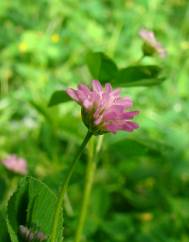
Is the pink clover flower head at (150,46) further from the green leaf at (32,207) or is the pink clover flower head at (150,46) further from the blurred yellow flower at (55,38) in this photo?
the blurred yellow flower at (55,38)

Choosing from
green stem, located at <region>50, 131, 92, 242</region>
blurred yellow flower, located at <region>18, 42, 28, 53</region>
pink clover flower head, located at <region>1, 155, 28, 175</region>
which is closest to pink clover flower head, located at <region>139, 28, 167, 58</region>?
pink clover flower head, located at <region>1, 155, 28, 175</region>

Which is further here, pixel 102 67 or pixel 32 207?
pixel 102 67

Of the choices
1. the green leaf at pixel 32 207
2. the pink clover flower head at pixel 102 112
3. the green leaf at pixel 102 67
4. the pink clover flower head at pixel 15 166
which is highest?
the green leaf at pixel 102 67

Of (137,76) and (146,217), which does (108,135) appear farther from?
(146,217)

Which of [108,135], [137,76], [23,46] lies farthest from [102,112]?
[23,46]

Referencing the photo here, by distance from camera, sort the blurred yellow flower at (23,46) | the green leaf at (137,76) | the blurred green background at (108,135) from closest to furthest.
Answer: the green leaf at (137,76) → the blurred green background at (108,135) → the blurred yellow flower at (23,46)

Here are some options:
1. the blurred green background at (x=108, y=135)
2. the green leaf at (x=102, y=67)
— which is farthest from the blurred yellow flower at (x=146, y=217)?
the green leaf at (x=102, y=67)

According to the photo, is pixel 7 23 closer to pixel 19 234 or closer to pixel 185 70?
pixel 185 70
